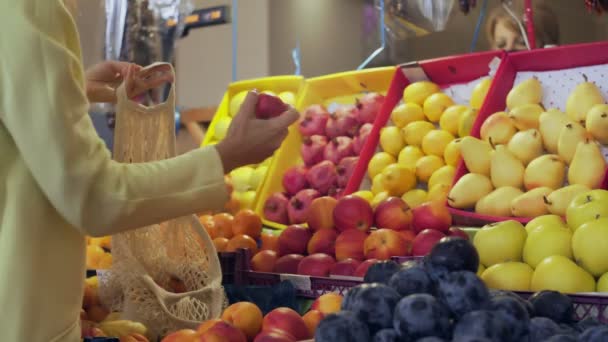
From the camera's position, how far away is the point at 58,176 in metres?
1.13

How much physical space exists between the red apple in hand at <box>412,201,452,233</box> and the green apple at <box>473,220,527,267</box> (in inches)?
14.9

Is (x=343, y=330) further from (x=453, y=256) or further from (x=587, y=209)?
(x=587, y=209)

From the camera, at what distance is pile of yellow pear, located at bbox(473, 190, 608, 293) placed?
5.25ft

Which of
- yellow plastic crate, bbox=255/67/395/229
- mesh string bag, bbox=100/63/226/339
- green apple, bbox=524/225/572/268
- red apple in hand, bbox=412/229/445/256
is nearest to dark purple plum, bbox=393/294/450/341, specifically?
green apple, bbox=524/225/572/268

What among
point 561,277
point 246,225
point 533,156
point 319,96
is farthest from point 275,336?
point 319,96

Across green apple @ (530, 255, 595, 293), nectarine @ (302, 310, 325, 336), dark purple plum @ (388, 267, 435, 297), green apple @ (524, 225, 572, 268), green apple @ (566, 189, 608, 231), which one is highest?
dark purple plum @ (388, 267, 435, 297)

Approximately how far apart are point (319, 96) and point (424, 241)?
159 centimetres

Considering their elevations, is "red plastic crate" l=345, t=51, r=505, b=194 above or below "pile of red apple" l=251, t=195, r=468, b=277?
above

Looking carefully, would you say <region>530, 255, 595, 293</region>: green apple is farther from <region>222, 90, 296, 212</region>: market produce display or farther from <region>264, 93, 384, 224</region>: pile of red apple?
<region>222, 90, 296, 212</region>: market produce display

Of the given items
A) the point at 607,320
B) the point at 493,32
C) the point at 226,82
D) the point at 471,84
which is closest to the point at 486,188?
the point at 471,84

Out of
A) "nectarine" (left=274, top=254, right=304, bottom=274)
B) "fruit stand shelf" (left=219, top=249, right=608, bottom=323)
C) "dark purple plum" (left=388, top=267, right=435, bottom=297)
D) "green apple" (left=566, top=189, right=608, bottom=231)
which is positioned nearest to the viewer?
"dark purple plum" (left=388, top=267, right=435, bottom=297)

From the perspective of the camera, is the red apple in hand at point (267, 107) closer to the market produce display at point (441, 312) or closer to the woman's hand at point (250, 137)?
the woman's hand at point (250, 137)

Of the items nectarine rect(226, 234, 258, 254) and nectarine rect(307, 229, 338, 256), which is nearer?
nectarine rect(307, 229, 338, 256)

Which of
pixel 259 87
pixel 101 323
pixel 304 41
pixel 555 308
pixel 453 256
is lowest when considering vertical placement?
pixel 101 323
